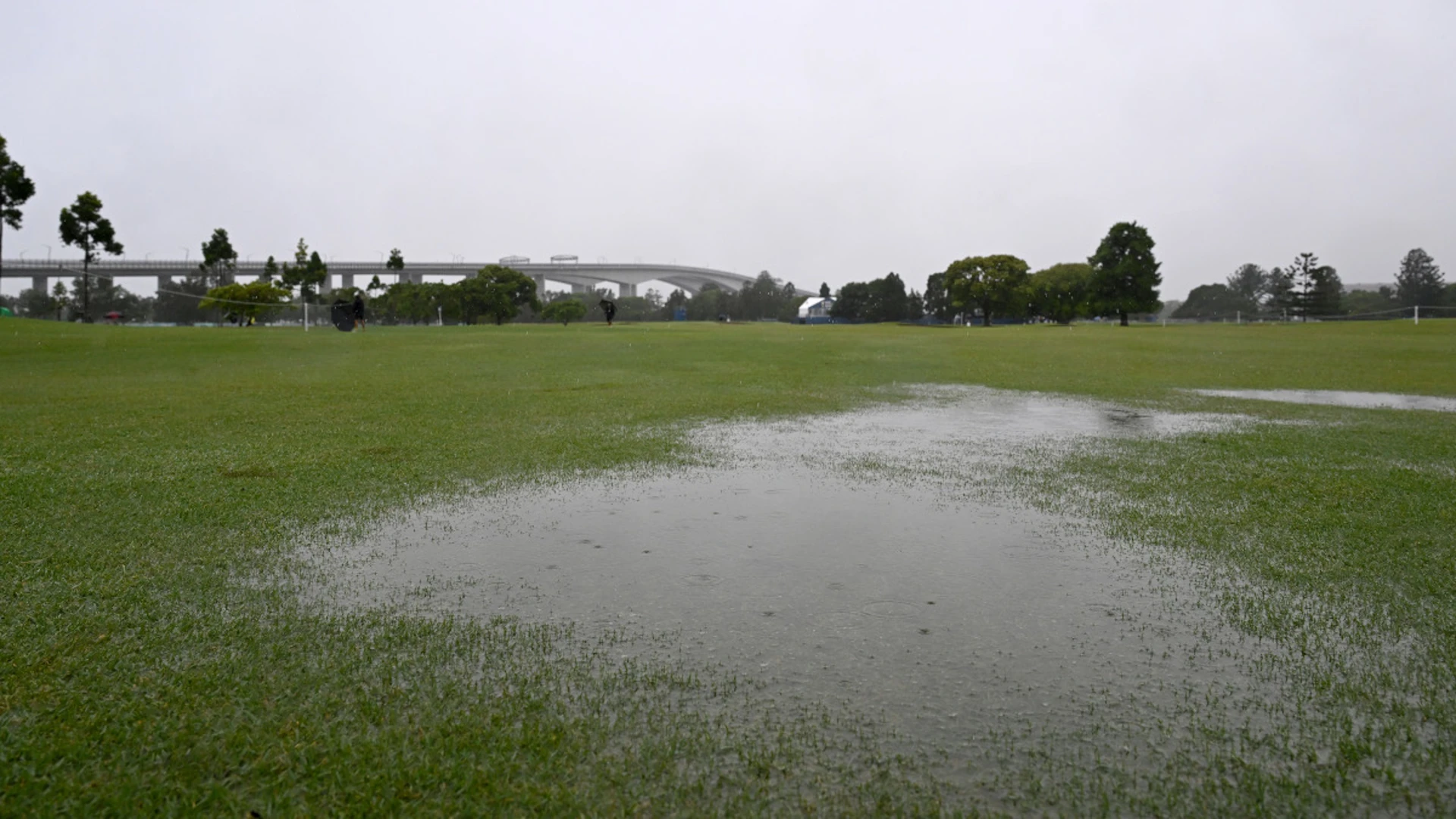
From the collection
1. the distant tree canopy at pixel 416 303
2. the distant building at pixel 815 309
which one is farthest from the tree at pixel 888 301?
the distant tree canopy at pixel 416 303

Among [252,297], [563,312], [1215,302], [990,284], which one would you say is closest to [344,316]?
[252,297]

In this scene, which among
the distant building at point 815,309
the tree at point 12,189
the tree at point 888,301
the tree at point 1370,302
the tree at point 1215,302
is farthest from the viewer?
the tree at point 1215,302

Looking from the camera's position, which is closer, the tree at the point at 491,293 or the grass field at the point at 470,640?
the grass field at the point at 470,640

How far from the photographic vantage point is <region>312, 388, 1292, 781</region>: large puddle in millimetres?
2545

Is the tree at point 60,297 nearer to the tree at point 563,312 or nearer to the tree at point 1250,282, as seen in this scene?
the tree at point 563,312

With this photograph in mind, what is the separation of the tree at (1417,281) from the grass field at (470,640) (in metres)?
111

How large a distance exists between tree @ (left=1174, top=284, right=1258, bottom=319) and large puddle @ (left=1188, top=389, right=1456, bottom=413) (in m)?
126

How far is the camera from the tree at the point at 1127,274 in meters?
65.7

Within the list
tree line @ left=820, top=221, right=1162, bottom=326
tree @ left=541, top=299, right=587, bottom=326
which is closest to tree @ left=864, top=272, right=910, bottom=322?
A: tree line @ left=820, top=221, right=1162, bottom=326

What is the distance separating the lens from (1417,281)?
319 ft

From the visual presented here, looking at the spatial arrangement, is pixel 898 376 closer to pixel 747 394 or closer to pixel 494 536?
pixel 747 394

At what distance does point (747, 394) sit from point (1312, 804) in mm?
10159

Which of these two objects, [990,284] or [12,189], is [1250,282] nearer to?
[990,284]

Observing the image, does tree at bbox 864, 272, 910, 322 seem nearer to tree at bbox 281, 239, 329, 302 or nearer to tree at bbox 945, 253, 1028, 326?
tree at bbox 945, 253, 1028, 326
